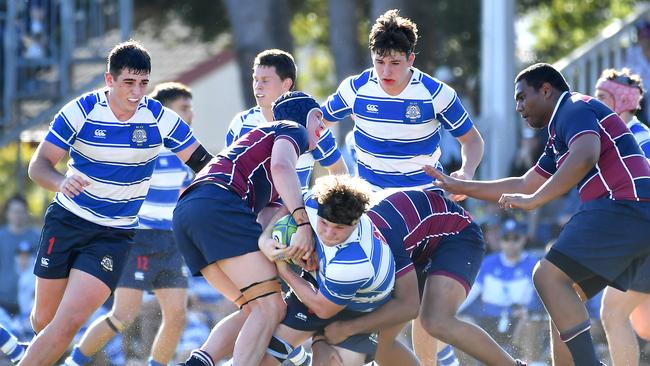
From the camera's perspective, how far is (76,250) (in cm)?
690

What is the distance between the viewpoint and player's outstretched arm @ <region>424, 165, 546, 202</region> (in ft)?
21.1

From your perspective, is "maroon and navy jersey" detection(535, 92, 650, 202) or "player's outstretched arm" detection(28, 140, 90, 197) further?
"player's outstretched arm" detection(28, 140, 90, 197)

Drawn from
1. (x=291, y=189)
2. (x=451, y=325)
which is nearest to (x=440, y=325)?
(x=451, y=325)

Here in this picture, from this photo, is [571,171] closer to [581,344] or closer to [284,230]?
[581,344]

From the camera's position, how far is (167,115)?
23.1ft

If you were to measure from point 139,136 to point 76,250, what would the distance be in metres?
0.77

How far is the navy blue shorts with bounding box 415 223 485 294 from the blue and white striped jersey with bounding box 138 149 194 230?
2.53 m

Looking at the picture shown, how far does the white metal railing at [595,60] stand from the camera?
42.7 feet

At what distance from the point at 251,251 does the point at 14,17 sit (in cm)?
851

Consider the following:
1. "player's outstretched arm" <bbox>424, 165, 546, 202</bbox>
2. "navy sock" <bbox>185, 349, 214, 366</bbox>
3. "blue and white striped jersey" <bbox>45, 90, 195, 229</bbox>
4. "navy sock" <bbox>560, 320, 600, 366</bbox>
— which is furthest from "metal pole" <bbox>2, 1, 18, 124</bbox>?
"navy sock" <bbox>560, 320, 600, 366</bbox>

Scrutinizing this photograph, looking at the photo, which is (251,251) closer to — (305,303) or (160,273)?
(305,303)

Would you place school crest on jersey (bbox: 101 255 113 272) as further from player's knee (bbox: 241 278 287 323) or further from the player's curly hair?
the player's curly hair

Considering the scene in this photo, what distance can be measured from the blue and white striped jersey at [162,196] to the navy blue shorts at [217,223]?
2494 millimetres

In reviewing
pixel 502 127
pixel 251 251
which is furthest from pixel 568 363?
pixel 502 127
